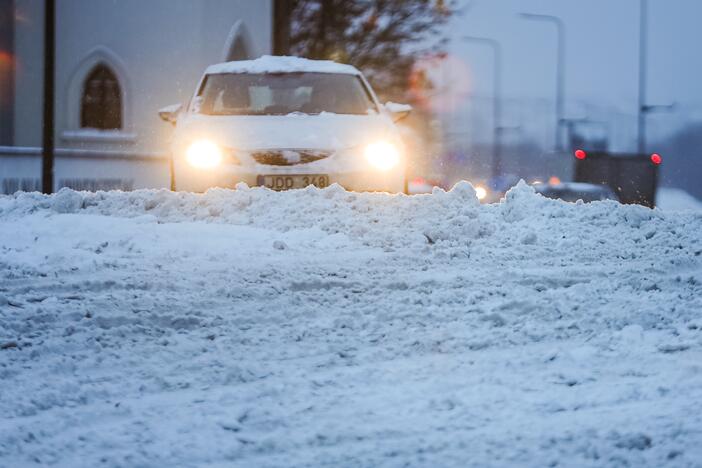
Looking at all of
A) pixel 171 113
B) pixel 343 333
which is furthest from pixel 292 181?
pixel 343 333

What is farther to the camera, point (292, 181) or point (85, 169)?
point (85, 169)

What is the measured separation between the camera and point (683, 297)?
249 inches

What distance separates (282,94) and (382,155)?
162cm

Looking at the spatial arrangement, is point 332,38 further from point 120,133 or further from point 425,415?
point 425,415

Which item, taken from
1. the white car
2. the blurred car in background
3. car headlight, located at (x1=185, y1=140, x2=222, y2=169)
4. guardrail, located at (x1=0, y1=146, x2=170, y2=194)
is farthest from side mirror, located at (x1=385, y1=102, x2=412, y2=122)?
the blurred car in background

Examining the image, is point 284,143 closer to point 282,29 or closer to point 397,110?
point 397,110

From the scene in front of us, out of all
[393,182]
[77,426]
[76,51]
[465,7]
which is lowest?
[77,426]

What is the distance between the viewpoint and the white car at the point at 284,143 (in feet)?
32.2

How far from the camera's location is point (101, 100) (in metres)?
Result: 25.5

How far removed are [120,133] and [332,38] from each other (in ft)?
40.3

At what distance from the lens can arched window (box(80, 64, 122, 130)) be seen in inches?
993

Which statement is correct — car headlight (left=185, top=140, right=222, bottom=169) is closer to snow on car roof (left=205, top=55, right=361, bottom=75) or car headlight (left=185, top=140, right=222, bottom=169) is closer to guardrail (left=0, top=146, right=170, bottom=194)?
snow on car roof (left=205, top=55, right=361, bottom=75)

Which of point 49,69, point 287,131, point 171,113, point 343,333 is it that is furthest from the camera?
point 49,69

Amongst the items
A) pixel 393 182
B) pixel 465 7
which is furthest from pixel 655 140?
pixel 393 182
